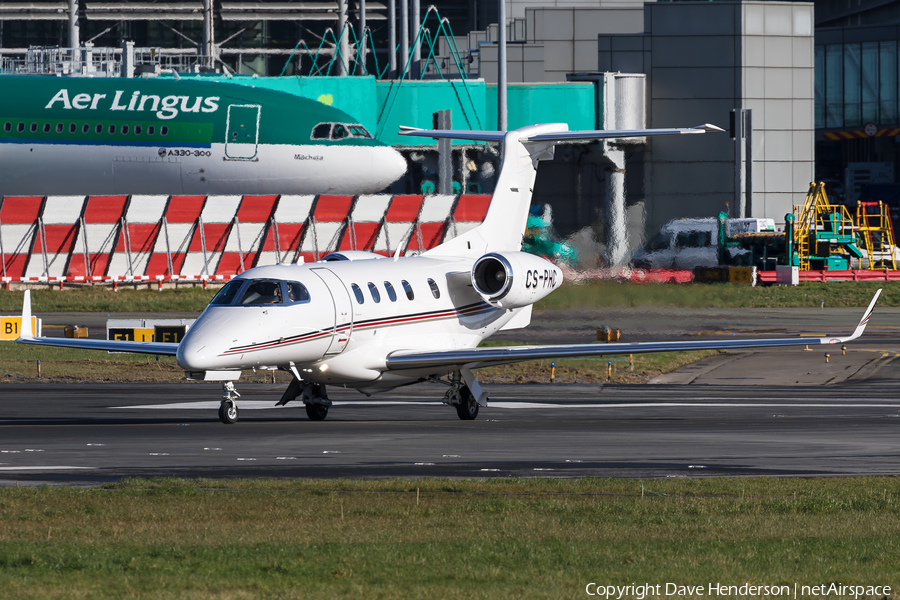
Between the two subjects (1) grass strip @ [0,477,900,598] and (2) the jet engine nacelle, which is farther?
(2) the jet engine nacelle

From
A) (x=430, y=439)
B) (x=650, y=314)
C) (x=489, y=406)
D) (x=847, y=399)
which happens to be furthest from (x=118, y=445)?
(x=650, y=314)

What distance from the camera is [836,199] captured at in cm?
10812

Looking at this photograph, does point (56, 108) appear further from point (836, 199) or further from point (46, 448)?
point (836, 199)

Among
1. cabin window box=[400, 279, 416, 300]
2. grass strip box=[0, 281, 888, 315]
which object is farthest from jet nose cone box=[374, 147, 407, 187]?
cabin window box=[400, 279, 416, 300]

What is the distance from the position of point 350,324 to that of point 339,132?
3186 cm

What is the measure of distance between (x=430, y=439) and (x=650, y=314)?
66.7 ft

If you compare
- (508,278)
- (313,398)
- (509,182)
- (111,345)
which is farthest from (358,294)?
(509,182)

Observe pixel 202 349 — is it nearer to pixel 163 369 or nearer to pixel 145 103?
pixel 163 369

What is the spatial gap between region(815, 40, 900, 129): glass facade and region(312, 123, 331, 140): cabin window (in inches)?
2669

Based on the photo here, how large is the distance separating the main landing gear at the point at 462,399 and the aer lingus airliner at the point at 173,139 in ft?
100

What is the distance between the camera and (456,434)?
23.1 m

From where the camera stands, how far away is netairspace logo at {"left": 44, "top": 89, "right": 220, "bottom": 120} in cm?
5469

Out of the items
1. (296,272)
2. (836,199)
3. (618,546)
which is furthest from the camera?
(836,199)

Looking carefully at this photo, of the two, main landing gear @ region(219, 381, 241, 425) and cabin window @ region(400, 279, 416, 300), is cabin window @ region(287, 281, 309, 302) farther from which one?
cabin window @ region(400, 279, 416, 300)
